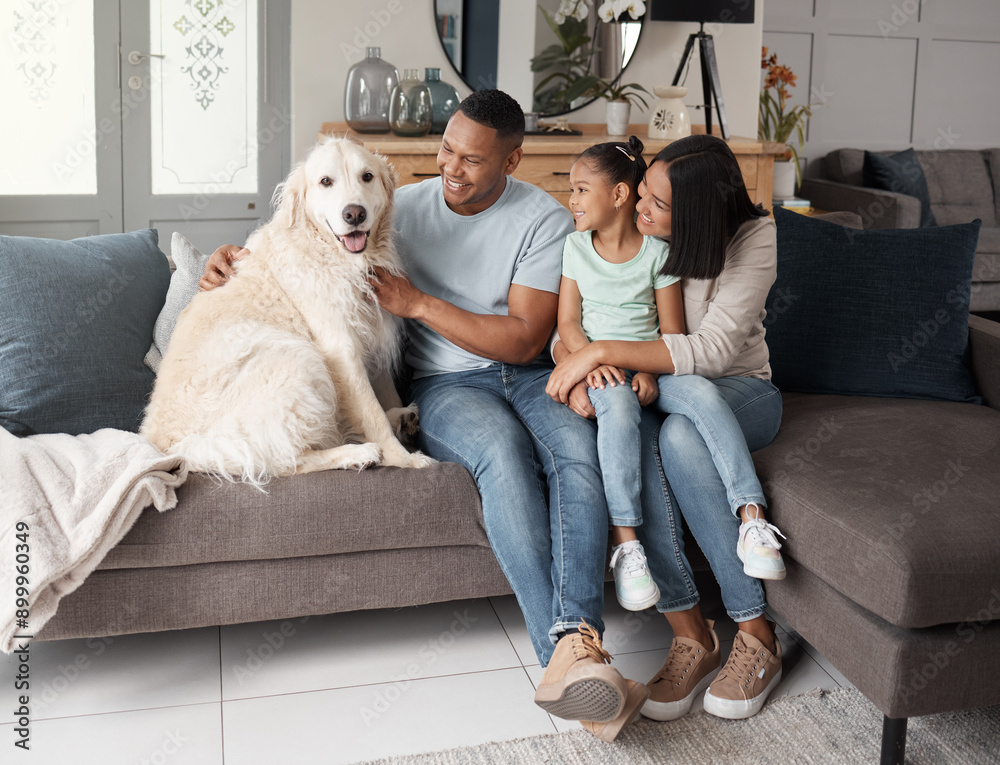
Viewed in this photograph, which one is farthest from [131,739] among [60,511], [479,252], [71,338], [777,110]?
[777,110]

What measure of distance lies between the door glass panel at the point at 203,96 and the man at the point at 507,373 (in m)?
2.64

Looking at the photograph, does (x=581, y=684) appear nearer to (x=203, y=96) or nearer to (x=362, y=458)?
(x=362, y=458)

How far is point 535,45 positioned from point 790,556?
10.3 ft

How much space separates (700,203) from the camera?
73.4 inches

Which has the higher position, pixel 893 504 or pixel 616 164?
pixel 616 164

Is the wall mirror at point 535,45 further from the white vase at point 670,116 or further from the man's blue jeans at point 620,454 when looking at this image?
the man's blue jeans at point 620,454

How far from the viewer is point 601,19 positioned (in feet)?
13.3

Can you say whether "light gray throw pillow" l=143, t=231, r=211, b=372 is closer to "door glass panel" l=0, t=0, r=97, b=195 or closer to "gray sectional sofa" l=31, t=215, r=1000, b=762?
"gray sectional sofa" l=31, t=215, r=1000, b=762

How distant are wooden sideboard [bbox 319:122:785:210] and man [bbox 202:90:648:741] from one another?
1.24 meters

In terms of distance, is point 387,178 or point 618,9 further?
point 618,9

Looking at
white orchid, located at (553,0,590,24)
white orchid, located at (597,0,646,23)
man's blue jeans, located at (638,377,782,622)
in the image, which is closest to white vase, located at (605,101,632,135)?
white orchid, located at (597,0,646,23)

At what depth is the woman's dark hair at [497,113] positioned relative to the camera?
6.52 ft

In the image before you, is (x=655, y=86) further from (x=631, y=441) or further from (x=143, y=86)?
(x=631, y=441)

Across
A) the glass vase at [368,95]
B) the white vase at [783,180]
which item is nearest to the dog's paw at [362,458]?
the glass vase at [368,95]
